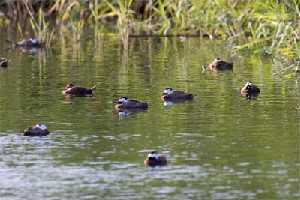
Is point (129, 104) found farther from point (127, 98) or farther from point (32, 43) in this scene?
point (32, 43)

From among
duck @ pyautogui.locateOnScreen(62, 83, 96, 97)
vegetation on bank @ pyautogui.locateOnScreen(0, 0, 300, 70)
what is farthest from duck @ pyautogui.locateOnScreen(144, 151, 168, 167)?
vegetation on bank @ pyautogui.locateOnScreen(0, 0, 300, 70)

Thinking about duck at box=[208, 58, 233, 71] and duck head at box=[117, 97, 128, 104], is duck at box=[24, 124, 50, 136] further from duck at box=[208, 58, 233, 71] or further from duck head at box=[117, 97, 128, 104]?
duck at box=[208, 58, 233, 71]

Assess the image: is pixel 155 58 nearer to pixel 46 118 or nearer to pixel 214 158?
pixel 46 118

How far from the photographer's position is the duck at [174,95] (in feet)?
46.1

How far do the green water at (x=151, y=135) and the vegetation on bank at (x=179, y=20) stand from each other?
72 cm

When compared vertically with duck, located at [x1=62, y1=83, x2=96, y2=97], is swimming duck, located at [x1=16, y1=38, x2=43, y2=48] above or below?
above

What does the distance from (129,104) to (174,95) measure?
32.6 inches

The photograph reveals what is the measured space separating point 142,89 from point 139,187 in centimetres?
596

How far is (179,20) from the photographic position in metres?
24.0

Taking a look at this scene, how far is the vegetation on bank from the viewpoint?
18.2 m

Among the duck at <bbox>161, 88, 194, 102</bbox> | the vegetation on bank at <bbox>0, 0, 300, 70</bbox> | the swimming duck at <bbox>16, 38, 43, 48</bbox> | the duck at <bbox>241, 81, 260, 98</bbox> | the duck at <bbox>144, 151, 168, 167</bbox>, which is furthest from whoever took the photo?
the swimming duck at <bbox>16, 38, 43, 48</bbox>

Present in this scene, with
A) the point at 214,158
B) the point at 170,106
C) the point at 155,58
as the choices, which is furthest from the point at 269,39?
the point at 214,158

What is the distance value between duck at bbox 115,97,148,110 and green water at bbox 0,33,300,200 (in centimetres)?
10

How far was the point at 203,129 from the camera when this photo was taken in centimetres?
1191
